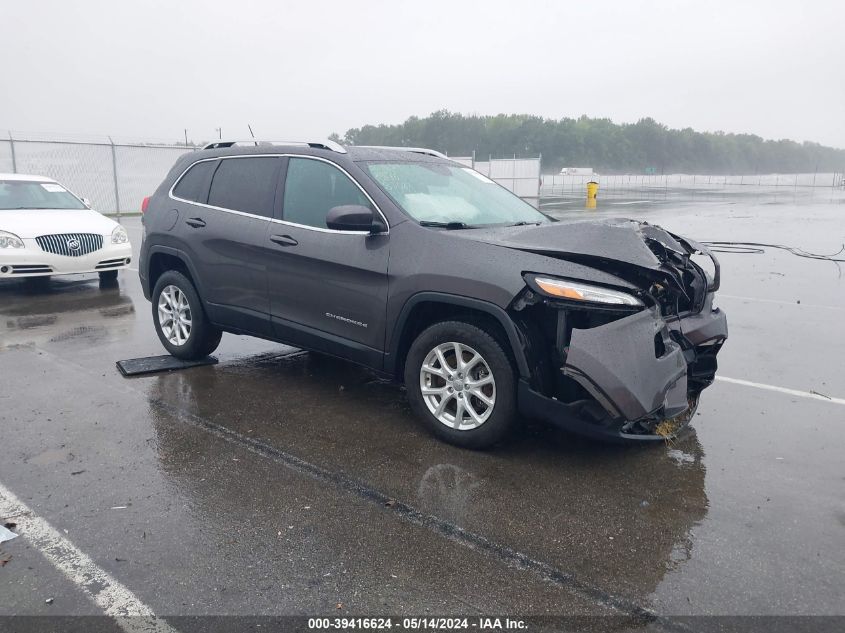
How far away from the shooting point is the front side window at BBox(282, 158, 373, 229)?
4.80 meters

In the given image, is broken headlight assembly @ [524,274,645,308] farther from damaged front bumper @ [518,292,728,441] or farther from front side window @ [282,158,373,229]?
front side window @ [282,158,373,229]

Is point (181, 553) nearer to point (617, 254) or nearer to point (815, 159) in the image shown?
point (617, 254)

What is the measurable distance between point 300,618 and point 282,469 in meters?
→ 1.39

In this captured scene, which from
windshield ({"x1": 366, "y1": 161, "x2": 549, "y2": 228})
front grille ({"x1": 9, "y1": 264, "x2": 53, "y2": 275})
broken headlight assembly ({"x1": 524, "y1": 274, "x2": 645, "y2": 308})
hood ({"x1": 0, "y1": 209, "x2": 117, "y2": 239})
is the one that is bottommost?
front grille ({"x1": 9, "y1": 264, "x2": 53, "y2": 275})

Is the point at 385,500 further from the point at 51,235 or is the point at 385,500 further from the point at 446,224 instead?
the point at 51,235

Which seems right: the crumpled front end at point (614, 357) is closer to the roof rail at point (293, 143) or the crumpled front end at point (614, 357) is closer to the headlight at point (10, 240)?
the roof rail at point (293, 143)

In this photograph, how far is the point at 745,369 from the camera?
6102 mm

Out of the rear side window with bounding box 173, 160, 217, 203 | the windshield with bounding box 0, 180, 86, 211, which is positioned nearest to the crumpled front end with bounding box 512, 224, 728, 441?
the rear side window with bounding box 173, 160, 217, 203

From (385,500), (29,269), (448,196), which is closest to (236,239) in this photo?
(448,196)

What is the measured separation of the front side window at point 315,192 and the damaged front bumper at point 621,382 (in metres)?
1.80

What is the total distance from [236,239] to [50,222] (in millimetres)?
5451

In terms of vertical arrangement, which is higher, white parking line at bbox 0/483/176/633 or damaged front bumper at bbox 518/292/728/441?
damaged front bumper at bbox 518/292/728/441

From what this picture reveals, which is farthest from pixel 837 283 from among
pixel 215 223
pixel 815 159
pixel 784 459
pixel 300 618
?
pixel 815 159

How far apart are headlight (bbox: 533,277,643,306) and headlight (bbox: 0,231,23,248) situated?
7.76 metres
